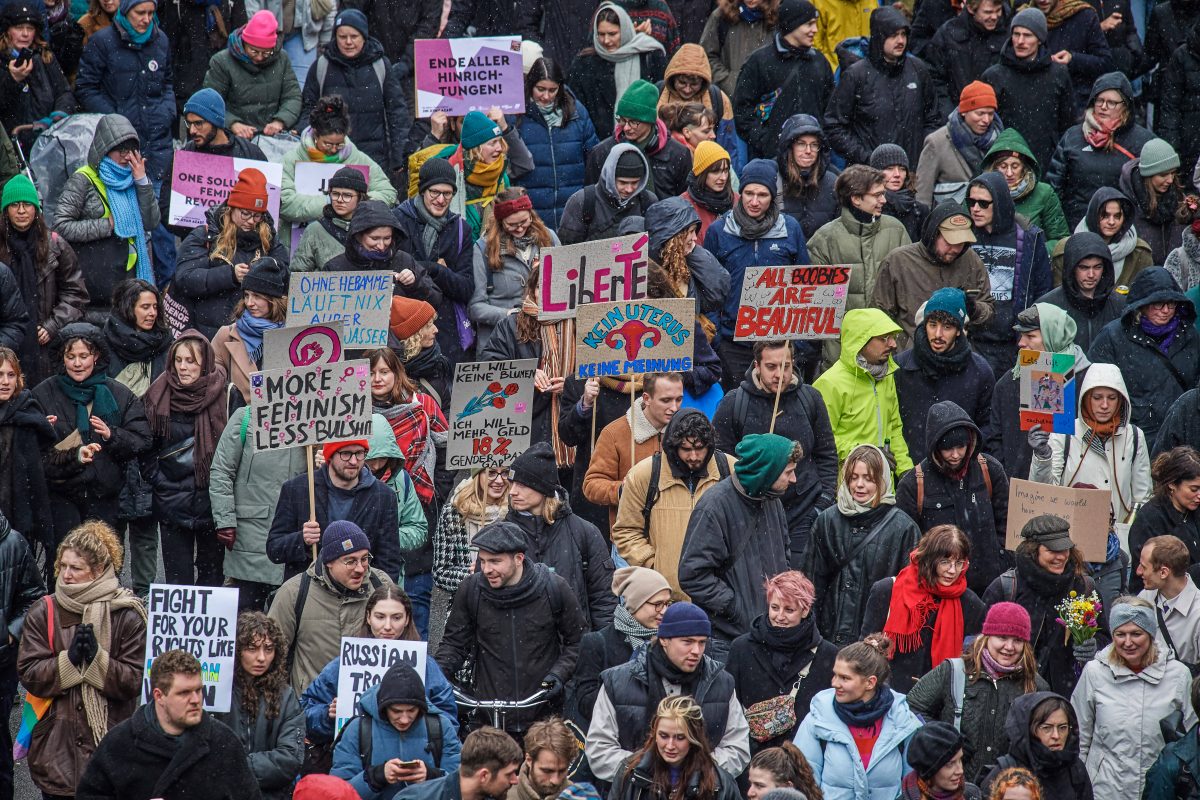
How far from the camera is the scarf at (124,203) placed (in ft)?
46.2

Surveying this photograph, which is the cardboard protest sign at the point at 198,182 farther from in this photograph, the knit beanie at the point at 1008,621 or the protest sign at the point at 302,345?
the knit beanie at the point at 1008,621

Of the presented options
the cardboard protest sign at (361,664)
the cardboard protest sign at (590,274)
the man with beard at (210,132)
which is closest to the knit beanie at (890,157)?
the cardboard protest sign at (590,274)

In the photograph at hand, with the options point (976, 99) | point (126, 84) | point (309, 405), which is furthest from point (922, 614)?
point (126, 84)

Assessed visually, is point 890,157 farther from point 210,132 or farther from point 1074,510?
point 210,132

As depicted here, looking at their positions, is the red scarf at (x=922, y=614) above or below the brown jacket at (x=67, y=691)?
above

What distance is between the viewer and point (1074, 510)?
10711 mm

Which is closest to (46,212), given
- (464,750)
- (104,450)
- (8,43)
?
(8,43)

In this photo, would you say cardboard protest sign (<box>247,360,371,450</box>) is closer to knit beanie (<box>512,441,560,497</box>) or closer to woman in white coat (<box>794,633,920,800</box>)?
knit beanie (<box>512,441,560,497</box>)

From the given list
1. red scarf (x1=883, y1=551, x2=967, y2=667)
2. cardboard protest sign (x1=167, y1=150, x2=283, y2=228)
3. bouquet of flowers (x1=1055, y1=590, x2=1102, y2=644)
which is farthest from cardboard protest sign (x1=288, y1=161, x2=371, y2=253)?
bouquet of flowers (x1=1055, y1=590, x2=1102, y2=644)

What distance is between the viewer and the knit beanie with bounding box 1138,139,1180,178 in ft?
48.0

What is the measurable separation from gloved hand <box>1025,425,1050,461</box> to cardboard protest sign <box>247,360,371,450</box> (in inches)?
150

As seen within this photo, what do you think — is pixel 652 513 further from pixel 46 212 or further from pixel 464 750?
pixel 46 212

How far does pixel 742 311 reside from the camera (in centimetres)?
1207

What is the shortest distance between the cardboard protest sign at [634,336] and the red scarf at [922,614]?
7.45 ft
